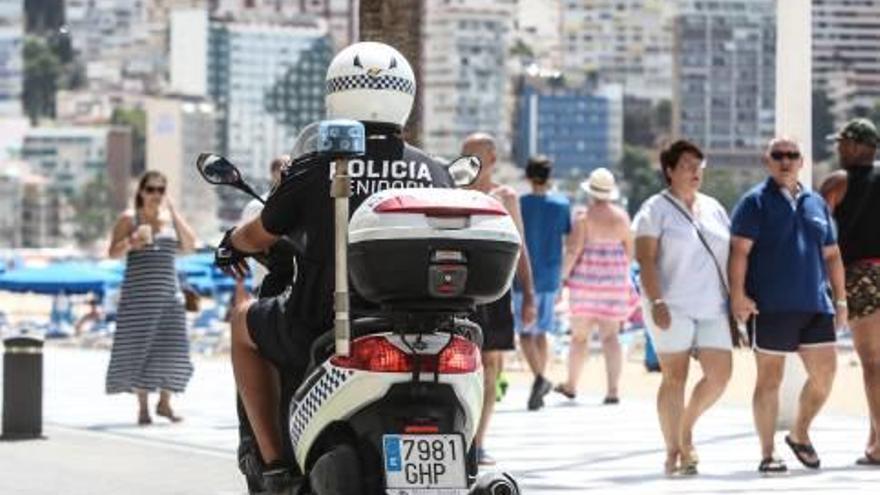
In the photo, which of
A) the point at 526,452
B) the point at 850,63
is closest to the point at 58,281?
the point at 526,452

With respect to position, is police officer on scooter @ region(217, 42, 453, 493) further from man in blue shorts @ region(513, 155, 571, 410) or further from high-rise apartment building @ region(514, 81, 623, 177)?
high-rise apartment building @ region(514, 81, 623, 177)

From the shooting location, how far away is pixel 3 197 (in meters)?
159

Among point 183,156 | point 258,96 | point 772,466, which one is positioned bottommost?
point 183,156

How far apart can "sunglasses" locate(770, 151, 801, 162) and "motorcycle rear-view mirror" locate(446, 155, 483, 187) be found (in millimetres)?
3829

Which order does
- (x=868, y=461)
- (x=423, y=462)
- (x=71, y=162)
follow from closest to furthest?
(x=423, y=462)
(x=868, y=461)
(x=71, y=162)

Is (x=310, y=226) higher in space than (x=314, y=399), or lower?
higher

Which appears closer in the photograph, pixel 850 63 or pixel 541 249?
pixel 541 249

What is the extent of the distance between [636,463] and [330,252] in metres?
5.32

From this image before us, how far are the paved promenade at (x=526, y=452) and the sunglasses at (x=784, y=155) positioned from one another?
1.49m

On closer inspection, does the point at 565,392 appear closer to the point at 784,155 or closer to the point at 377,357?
the point at 784,155

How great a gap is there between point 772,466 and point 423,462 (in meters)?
4.98

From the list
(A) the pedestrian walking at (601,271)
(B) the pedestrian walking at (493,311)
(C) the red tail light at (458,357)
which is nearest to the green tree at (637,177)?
(A) the pedestrian walking at (601,271)

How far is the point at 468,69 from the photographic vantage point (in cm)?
18400

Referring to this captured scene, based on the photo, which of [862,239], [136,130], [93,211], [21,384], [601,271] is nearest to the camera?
[862,239]
